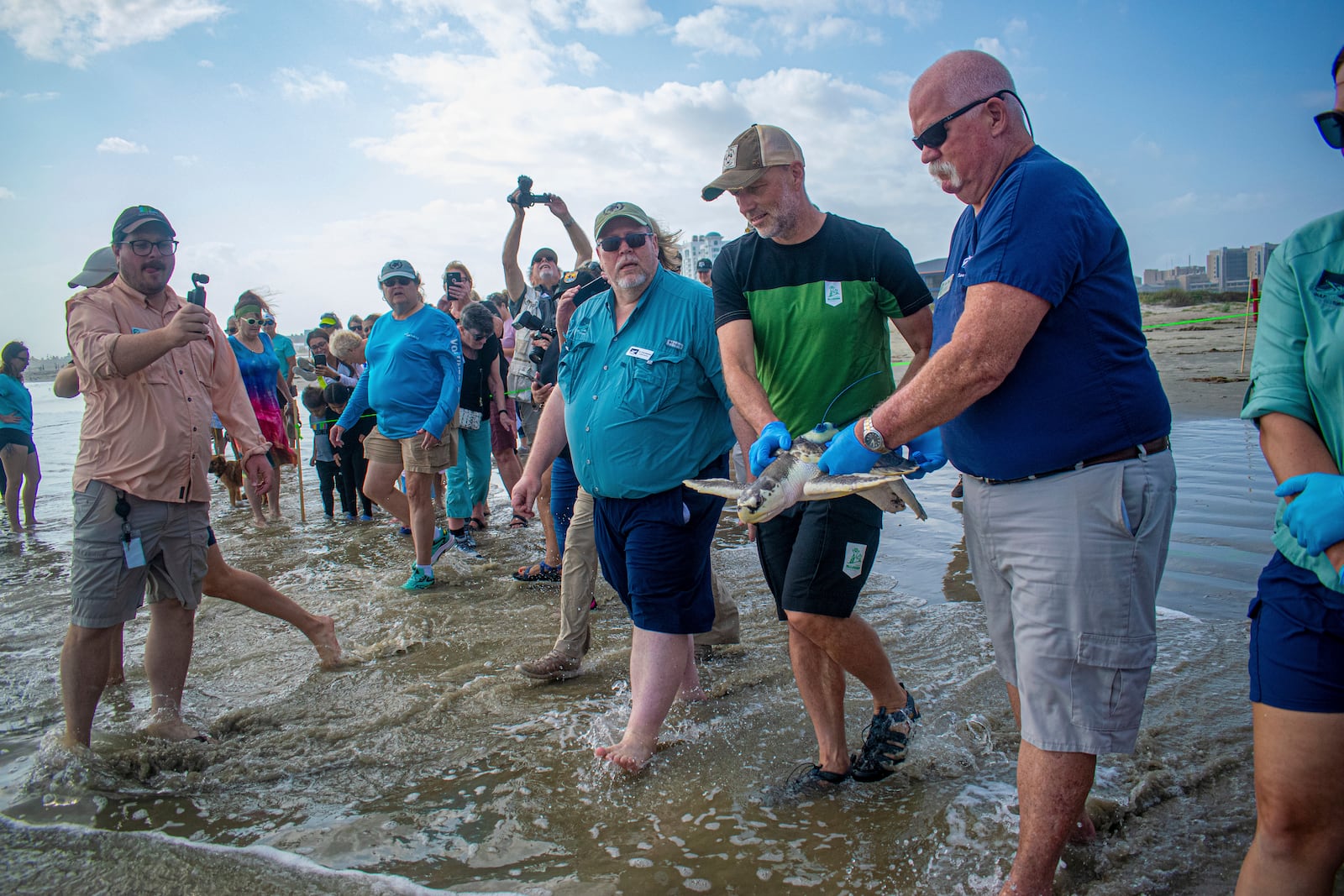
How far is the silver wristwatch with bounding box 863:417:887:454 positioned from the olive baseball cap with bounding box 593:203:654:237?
1625mm

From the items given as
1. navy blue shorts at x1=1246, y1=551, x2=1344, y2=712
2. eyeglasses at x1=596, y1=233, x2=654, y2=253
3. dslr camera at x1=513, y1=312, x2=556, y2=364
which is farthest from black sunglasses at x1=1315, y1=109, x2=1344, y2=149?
dslr camera at x1=513, y1=312, x2=556, y2=364

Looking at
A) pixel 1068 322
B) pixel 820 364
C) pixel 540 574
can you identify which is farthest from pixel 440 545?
pixel 1068 322

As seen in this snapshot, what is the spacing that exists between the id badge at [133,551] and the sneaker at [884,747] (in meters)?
3.00

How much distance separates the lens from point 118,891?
2.44 m

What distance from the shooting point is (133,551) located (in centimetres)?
326

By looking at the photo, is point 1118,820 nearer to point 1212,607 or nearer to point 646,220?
point 1212,607

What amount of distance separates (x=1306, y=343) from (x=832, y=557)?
146 cm

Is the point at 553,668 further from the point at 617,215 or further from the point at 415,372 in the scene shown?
the point at 415,372

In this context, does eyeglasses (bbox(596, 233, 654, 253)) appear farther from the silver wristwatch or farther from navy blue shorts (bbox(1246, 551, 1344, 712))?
navy blue shorts (bbox(1246, 551, 1344, 712))

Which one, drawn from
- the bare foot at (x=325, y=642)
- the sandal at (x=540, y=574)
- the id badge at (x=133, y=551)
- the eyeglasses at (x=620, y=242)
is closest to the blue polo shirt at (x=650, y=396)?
the eyeglasses at (x=620, y=242)

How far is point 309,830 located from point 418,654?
5.83ft

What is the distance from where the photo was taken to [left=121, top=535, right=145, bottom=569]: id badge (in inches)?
128

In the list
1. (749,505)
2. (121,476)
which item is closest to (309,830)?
(121,476)

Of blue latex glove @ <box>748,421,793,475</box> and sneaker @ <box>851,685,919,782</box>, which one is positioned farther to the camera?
sneaker @ <box>851,685,919,782</box>
